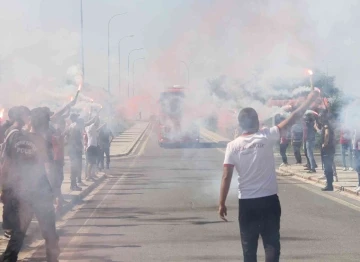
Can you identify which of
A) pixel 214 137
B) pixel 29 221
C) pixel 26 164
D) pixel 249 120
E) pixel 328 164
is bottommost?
pixel 214 137

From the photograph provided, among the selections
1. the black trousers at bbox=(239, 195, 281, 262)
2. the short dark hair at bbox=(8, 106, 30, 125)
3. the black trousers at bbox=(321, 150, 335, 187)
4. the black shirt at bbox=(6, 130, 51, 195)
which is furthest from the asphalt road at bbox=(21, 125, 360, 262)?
the black trousers at bbox=(239, 195, 281, 262)

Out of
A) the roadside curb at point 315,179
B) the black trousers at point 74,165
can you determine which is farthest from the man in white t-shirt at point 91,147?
the roadside curb at point 315,179

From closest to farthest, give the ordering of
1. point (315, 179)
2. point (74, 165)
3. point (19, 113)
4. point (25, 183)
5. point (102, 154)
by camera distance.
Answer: point (25, 183)
point (19, 113)
point (74, 165)
point (315, 179)
point (102, 154)

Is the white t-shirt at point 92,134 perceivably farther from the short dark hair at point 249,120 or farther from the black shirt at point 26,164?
the short dark hair at point 249,120

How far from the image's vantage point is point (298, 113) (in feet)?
23.7

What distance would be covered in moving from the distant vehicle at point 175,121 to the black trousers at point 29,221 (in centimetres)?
3097

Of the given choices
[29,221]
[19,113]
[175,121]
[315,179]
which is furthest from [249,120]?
[175,121]

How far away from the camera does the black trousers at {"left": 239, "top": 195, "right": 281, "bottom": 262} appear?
6832mm

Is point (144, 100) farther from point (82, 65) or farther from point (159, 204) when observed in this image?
point (159, 204)

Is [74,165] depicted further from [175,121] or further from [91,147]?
[175,121]

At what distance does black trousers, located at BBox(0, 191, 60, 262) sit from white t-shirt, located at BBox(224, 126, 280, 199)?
2.34 metres

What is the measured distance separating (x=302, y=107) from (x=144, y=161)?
77.8 ft

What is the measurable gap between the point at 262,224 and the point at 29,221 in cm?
266

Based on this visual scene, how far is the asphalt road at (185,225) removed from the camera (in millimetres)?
9695
